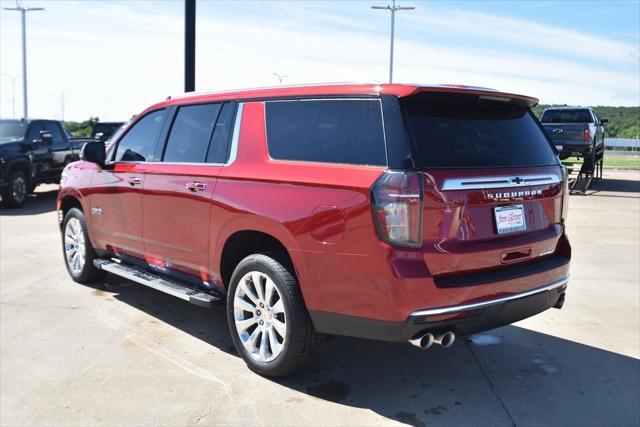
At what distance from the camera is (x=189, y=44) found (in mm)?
10500

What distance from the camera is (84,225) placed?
242 inches

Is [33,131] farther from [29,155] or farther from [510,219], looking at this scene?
[510,219]

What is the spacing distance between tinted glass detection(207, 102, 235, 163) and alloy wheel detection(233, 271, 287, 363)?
952 millimetres

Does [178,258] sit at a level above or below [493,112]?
below

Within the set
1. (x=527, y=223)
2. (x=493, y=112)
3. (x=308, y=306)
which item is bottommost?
(x=308, y=306)

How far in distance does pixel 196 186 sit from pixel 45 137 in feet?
34.2

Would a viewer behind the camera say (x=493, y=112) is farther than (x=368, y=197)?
Yes

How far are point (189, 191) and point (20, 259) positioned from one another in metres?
4.08

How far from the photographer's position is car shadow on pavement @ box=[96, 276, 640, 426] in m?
3.58

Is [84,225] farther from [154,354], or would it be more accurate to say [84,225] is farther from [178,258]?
[154,354]

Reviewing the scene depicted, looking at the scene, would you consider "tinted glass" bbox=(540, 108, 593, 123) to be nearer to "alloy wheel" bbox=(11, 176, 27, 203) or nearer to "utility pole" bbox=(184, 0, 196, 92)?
"utility pole" bbox=(184, 0, 196, 92)

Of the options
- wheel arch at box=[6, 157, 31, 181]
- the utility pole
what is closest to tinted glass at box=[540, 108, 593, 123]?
the utility pole

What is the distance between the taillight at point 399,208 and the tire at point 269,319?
0.81 metres

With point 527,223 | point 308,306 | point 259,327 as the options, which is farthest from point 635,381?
point 259,327
